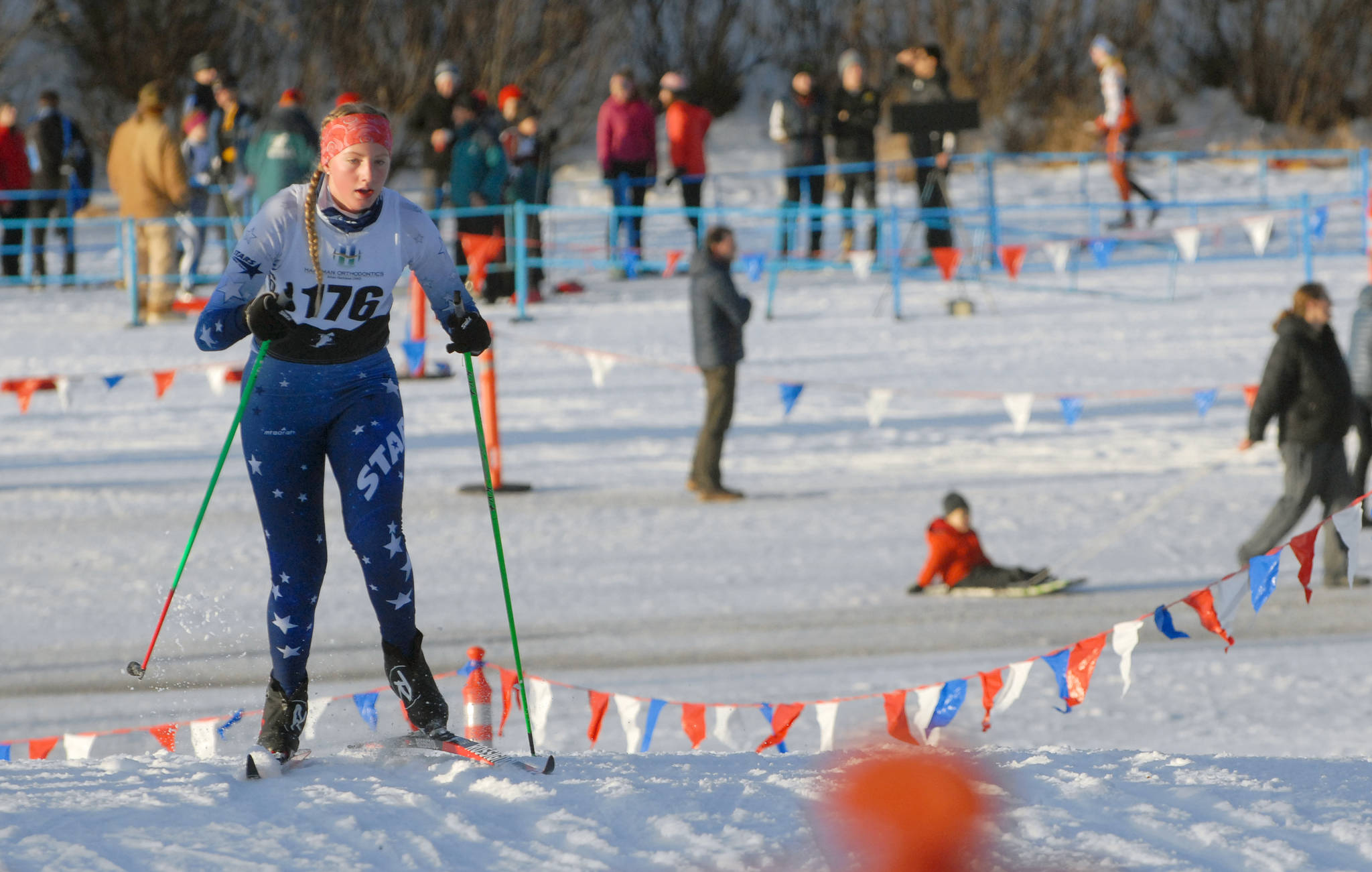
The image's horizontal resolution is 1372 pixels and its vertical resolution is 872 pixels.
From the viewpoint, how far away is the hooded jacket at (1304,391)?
28.6ft

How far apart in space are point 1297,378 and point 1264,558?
11.2 ft

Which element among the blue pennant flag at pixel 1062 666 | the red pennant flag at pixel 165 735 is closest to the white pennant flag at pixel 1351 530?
the blue pennant flag at pixel 1062 666

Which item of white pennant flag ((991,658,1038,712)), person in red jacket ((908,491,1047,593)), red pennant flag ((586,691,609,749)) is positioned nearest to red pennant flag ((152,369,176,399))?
person in red jacket ((908,491,1047,593))

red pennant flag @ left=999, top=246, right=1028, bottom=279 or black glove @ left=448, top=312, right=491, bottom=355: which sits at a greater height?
red pennant flag @ left=999, top=246, right=1028, bottom=279

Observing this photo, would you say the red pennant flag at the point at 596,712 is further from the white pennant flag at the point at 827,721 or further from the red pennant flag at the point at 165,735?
the red pennant flag at the point at 165,735

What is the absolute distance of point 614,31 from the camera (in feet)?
91.0

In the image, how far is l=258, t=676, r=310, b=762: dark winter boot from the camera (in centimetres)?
454

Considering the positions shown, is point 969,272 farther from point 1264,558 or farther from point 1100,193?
point 1264,558

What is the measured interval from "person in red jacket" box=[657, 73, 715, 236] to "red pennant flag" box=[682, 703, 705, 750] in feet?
37.8

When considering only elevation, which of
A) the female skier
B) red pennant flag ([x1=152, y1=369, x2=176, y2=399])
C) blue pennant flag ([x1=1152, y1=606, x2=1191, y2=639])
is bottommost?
blue pennant flag ([x1=1152, y1=606, x2=1191, y2=639])

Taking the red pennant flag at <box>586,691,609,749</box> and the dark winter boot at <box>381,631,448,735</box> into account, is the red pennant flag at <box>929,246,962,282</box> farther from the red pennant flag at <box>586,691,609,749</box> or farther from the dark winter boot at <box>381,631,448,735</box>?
the dark winter boot at <box>381,631,448,735</box>

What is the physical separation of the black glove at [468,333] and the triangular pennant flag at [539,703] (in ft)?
6.08

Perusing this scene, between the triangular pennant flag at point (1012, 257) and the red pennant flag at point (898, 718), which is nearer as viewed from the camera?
the red pennant flag at point (898, 718)

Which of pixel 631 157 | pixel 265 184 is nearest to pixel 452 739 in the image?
pixel 265 184
